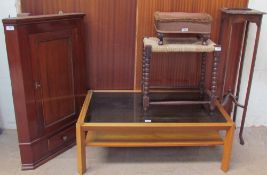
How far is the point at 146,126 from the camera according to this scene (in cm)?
190

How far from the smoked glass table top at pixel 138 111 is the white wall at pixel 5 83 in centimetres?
74

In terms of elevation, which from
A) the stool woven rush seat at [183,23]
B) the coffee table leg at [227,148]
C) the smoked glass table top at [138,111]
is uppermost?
the stool woven rush seat at [183,23]

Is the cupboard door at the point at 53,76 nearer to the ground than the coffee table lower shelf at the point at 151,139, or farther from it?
farther from it

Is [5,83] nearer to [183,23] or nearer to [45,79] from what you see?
[45,79]

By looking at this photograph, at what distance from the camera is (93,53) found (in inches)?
92.2

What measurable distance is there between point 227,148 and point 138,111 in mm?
673

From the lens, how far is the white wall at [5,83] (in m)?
2.18

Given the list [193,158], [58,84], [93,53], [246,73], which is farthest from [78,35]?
[246,73]

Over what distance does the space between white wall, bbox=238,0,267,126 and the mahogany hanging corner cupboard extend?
1384 mm

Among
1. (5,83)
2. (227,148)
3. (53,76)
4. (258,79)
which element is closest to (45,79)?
(53,76)

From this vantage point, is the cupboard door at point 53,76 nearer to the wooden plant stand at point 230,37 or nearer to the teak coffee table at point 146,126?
the teak coffee table at point 146,126

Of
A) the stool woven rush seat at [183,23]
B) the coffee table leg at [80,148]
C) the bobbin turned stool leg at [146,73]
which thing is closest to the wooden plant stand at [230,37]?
the stool woven rush seat at [183,23]

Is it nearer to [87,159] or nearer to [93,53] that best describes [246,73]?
[93,53]

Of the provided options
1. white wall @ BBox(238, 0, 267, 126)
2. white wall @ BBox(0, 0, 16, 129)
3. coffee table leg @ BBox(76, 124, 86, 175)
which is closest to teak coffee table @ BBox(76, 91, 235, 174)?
coffee table leg @ BBox(76, 124, 86, 175)
